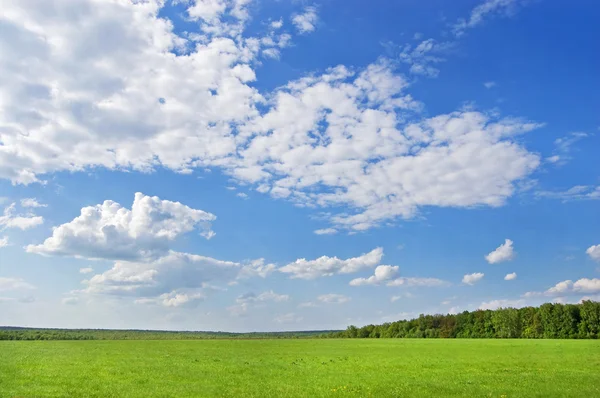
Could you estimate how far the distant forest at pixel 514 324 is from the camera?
144 meters

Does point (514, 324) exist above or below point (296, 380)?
above

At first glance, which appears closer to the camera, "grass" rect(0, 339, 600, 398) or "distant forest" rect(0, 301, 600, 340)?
"grass" rect(0, 339, 600, 398)

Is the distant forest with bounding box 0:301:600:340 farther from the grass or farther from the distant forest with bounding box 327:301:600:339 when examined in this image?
the grass

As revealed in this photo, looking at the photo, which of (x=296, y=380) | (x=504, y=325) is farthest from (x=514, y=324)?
(x=296, y=380)

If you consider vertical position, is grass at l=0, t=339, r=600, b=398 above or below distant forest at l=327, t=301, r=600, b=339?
below

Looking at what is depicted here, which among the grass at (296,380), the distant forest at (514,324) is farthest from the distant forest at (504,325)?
the grass at (296,380)

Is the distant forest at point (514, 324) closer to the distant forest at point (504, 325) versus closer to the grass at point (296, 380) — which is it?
the distant forest at point (504, 325)

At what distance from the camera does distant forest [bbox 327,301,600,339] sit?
143712mm

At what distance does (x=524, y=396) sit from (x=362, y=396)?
9.47 meters

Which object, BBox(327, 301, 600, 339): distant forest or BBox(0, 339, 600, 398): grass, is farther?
BBox(327, 301, 600, 339): distant forest

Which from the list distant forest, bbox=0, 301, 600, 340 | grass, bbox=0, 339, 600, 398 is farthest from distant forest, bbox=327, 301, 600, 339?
grass, bbox=0, 339, 600, 398

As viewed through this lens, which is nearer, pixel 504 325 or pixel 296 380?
pixel 296 380

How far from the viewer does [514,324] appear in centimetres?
16388

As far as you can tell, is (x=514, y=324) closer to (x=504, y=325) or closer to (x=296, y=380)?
(x=504, y=325)
